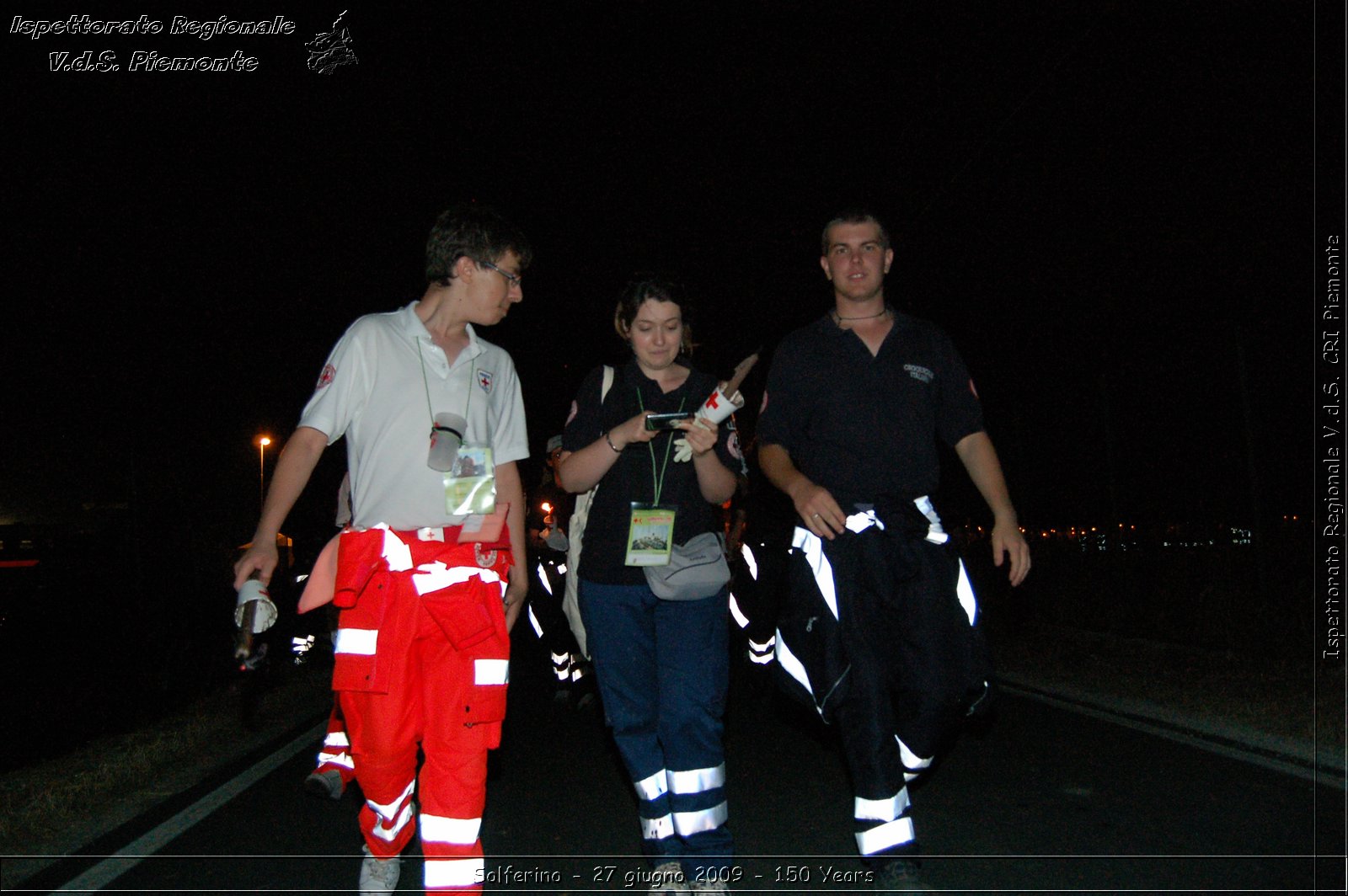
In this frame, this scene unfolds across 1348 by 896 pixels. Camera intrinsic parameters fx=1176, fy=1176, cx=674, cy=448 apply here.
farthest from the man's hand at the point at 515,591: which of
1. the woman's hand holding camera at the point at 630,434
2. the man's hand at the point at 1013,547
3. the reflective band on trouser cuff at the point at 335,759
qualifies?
the reflective band on trouser cuff at the point at 335,759

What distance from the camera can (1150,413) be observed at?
12539mm

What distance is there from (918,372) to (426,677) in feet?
6.30

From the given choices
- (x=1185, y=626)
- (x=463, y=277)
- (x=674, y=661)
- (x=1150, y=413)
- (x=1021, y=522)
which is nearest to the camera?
(x=463, y=277)

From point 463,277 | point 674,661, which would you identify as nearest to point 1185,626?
point 674,661

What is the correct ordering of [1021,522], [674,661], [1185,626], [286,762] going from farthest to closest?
1. [1021,522]
2. [1185,626]
3. [286,762]
4. [674,661]

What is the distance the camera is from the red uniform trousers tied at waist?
10.8ft

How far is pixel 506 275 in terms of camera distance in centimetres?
366

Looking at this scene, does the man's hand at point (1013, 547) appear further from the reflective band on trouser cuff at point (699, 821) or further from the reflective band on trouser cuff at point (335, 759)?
the reflective band on trouser cuff at point (335, 759)

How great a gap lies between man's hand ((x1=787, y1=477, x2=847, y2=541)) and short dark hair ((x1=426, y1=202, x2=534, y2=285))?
1205 mm

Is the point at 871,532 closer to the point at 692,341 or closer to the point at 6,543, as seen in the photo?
Answer: the point at 692,341

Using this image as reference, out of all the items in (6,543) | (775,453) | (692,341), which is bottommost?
(6,543)

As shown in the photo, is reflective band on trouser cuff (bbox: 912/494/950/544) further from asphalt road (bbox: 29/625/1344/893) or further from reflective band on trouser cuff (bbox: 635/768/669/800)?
reflective band on trouser cuff (bbox: 635/768/669/800)

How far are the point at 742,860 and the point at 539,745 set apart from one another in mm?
2989

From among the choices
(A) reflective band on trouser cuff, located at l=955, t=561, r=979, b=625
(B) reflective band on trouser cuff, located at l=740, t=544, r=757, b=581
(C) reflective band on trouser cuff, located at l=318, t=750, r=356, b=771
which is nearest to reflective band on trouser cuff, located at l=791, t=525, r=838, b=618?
(B) reflective band on trouser cuff, located at l=740, t=544, r=757, b=581
